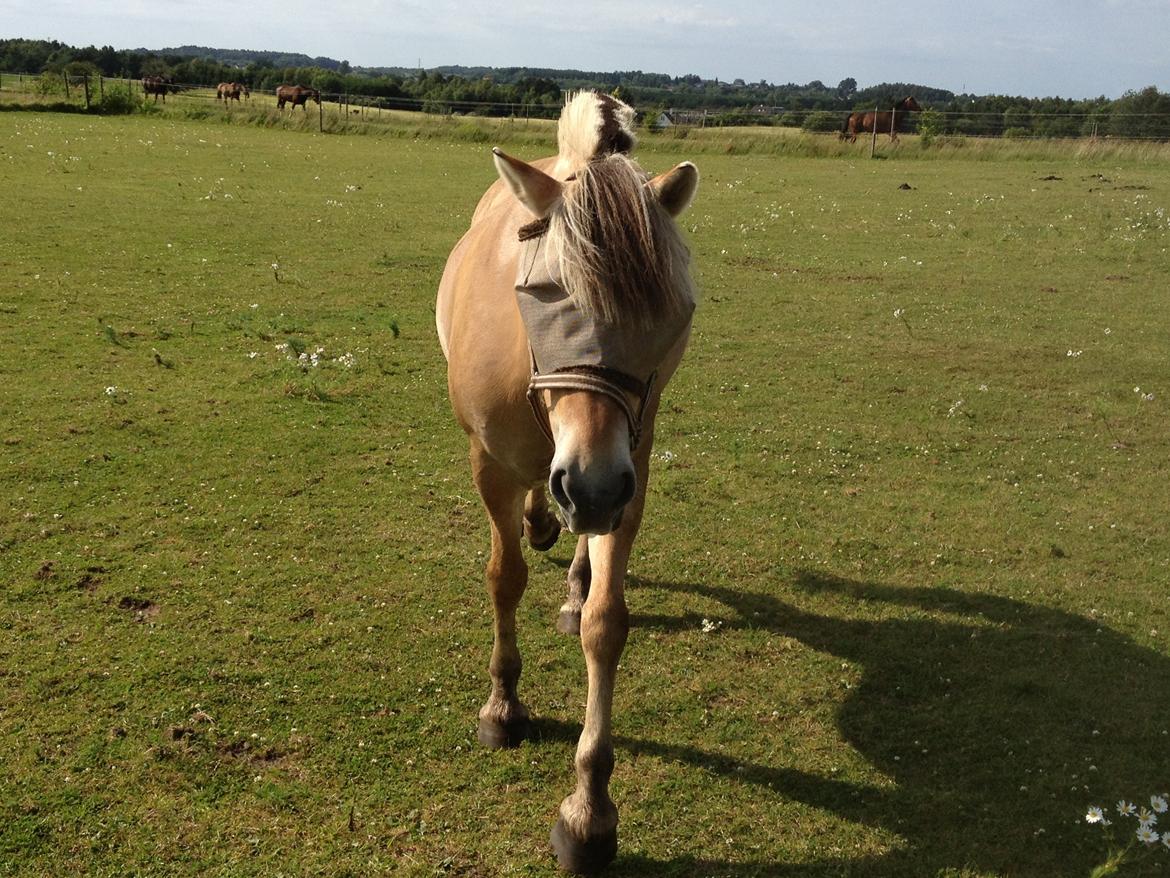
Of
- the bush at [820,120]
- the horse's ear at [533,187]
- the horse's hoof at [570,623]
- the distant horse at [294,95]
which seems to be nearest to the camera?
the horse's ear at [533,187]

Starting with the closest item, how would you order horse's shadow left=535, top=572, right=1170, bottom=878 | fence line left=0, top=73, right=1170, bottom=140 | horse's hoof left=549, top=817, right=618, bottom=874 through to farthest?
horse's hoof left=549, top=817, right=618, bottom=874
horse's shadow left=535, top=572, right=1170, bottom=878
fence line left=0, top=73, right=1170, bottom=140

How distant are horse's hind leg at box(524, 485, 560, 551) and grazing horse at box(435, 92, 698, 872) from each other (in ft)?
3.28

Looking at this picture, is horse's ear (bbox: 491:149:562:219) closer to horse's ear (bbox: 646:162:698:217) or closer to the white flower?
horse's ear (bbox: 646:162:698:217)

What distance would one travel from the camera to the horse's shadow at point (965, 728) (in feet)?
12.6

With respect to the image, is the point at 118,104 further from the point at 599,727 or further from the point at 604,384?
the point at 604,384

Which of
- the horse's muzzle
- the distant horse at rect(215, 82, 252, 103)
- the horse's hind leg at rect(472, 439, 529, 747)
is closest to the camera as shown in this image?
the horse's muzzle

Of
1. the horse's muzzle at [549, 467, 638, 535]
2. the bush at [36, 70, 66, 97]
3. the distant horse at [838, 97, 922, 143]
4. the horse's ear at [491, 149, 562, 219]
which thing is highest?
the distant horse at [838, 97, 922, 143]

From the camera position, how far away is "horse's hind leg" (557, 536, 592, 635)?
5.31 meters

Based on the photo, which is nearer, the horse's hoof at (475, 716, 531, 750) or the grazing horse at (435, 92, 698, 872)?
the grazing horse at (435, 92, 698, 872)

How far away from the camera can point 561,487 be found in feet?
9.61

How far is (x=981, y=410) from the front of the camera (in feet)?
30.1

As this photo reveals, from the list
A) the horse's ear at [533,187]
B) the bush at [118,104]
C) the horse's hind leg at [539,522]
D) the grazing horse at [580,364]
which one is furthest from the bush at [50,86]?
the horse's ear at [533,187]

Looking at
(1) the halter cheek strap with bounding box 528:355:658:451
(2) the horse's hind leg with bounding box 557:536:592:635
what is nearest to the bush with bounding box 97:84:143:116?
(2) the horse's hind leg with bounding box 557:536:592:635

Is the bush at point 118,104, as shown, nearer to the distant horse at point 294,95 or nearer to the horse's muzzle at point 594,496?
the distant horse at point 294,95
